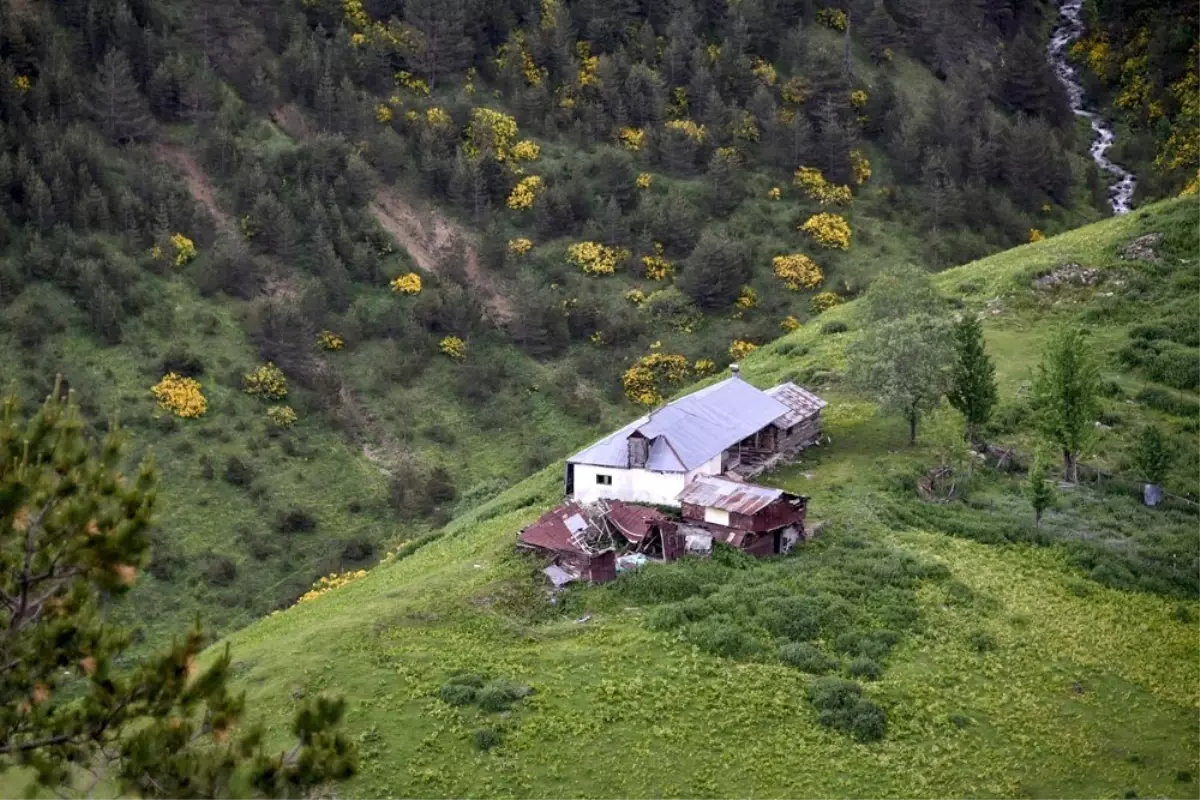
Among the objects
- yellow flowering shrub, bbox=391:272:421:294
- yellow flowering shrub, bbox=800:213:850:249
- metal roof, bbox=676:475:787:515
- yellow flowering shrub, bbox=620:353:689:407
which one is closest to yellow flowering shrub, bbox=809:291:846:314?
Answer: yellow flowering shrub, bbox=800:213:850:249

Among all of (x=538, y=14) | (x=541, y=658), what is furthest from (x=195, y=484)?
(x=538, y=14)

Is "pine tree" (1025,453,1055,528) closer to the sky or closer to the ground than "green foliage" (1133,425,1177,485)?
closer to the sky

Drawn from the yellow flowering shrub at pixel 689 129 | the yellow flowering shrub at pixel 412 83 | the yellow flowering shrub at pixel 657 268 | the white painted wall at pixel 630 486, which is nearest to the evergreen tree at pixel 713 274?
the yellow flowering shrub at pixel 657 268

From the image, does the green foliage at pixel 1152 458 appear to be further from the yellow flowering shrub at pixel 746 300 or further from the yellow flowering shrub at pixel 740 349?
the yellow flowering shrub at pixel 746 300

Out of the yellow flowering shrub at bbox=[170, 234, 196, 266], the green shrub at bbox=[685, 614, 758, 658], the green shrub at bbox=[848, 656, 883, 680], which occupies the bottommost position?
the yellow flowering shrub at bbox=[170, 234, 196, 266]

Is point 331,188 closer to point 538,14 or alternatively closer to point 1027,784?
point 538,14

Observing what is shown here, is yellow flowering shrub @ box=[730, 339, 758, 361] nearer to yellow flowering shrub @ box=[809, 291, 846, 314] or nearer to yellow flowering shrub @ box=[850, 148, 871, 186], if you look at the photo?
yellow flowering shrub @ box=[809, 291, 846, 314]

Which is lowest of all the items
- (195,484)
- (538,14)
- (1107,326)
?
(195,484)

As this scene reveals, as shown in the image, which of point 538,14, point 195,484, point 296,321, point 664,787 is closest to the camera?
point 664,787
